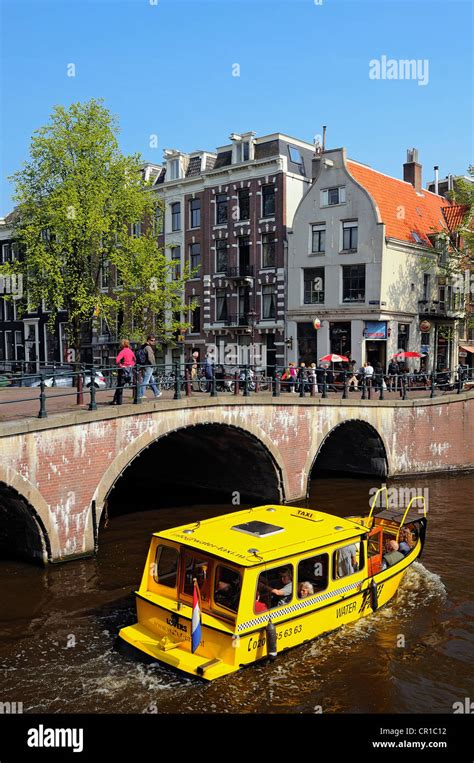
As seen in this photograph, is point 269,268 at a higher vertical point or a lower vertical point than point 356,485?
higher

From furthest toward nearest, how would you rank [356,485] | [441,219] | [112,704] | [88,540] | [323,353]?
1. [441,219]
2. [323,353]
3. [356,485]
4. [88,540]
5. [112,704]

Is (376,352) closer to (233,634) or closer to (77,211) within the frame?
(77,211)

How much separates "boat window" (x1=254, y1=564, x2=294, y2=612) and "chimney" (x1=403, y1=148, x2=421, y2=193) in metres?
36.9

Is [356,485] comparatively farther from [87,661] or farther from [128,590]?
[87,661]

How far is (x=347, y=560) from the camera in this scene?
12328mm

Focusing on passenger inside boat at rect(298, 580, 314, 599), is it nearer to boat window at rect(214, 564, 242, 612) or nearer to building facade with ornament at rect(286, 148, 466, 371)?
boat window at rect(214, 564, 242, 612)

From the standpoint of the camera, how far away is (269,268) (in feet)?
132

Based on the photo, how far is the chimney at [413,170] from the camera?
141ft

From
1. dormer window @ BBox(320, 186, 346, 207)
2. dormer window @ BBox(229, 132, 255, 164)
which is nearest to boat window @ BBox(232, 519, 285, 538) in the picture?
dormer window @ BBox(320, 186, 346, 207)

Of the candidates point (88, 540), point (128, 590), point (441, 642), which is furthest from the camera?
point (88, 540)

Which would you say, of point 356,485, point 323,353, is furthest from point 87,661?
point 323,353
